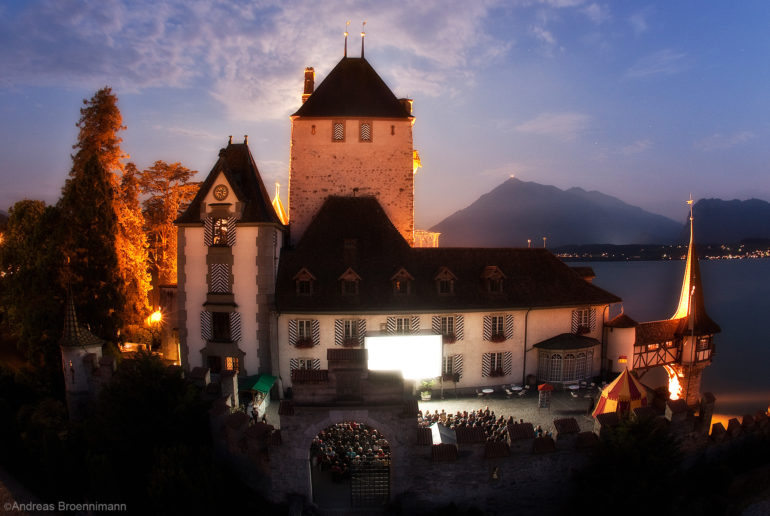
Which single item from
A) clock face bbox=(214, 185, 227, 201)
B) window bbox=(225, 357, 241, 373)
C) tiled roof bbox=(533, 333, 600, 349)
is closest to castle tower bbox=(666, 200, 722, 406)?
tiled roof bbox=(533, 333, 600, 349)

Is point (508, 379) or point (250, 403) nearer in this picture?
point (250, 403)

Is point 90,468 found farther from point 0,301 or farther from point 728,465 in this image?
point 728,465

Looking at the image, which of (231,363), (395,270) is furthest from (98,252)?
(395,270)

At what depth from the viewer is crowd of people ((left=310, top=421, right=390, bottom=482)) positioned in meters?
20.0

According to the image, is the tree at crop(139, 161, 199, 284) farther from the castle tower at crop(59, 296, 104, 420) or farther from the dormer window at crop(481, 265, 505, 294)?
the dormer window at crop(481, 265, 505, 294)

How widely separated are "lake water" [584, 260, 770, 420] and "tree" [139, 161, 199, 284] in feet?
187

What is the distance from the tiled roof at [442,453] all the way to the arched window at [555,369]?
47.2 feet

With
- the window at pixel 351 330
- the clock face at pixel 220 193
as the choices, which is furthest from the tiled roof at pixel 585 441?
the clock face at pixel 220 193

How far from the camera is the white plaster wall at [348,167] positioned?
3497 cm

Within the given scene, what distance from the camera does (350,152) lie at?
3506 centimetres

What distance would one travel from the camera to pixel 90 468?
18.2 metres

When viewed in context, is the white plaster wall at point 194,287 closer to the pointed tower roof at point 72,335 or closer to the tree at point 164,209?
the pointed tower roof at point 72,335

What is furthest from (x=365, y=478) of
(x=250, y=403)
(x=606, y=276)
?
(x=606, y=276)

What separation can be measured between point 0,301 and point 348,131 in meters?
26.1
